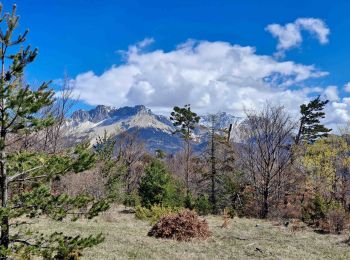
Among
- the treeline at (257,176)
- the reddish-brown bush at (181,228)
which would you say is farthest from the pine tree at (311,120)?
the reddish-brown bush at (181,228)

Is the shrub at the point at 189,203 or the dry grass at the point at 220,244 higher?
the shrub at the point at 189,203

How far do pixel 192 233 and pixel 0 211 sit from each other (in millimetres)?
11321

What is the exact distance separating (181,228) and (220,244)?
1971 millimetres

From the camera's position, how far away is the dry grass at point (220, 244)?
545 inches

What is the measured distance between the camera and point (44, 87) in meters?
7.52

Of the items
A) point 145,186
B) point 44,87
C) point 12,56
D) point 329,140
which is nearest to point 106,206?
point 44,87

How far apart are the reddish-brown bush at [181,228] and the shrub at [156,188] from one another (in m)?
8.92

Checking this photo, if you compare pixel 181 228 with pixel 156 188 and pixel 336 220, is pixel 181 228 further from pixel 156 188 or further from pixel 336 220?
pixel 156 188

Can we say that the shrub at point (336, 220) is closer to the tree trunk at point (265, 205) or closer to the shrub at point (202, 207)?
the tree trunk at point (265, 205)

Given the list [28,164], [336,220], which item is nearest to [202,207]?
[336,220]

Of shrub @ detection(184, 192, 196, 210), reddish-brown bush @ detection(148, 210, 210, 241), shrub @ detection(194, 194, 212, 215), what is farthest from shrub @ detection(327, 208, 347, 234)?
shrub @ detection(184, 192, 196, 210)

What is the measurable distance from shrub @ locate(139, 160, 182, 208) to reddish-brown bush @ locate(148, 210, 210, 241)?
8919mm

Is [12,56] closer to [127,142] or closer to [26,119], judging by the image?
[26,119]

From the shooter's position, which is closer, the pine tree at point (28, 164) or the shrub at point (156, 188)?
the pine tree at point (28, 164)
